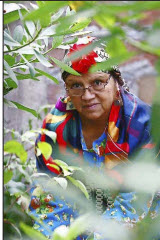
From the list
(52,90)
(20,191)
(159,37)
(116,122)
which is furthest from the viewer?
(52,90)

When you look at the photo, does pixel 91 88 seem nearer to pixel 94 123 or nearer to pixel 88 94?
pixel 88 94

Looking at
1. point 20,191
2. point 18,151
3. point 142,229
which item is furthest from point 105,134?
point 142,229

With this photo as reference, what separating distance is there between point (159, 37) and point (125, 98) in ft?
3.76

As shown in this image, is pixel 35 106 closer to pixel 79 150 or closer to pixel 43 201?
pixel 79 150

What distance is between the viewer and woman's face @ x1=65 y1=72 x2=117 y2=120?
129cm

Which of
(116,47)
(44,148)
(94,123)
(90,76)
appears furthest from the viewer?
(94,123)

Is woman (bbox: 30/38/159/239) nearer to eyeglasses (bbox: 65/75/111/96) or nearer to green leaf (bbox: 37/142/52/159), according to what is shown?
eyeglasses (bbox: 65/75/111/96)

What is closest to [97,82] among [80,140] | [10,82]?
[80,140]

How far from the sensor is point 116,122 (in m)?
1.35

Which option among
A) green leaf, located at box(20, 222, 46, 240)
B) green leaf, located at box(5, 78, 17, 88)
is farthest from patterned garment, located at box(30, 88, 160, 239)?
green leaf, located at box(20, 222, 46, 240)

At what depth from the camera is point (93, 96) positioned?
1.32 m

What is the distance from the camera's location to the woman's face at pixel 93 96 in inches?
50.8

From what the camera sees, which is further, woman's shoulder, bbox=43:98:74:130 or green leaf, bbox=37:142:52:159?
woman's shoulder, bbox=43:98:74:130

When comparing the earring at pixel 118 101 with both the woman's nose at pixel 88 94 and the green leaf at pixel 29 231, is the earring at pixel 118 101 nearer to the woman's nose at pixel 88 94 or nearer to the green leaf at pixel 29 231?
the woman's nose at pixel 88 94
